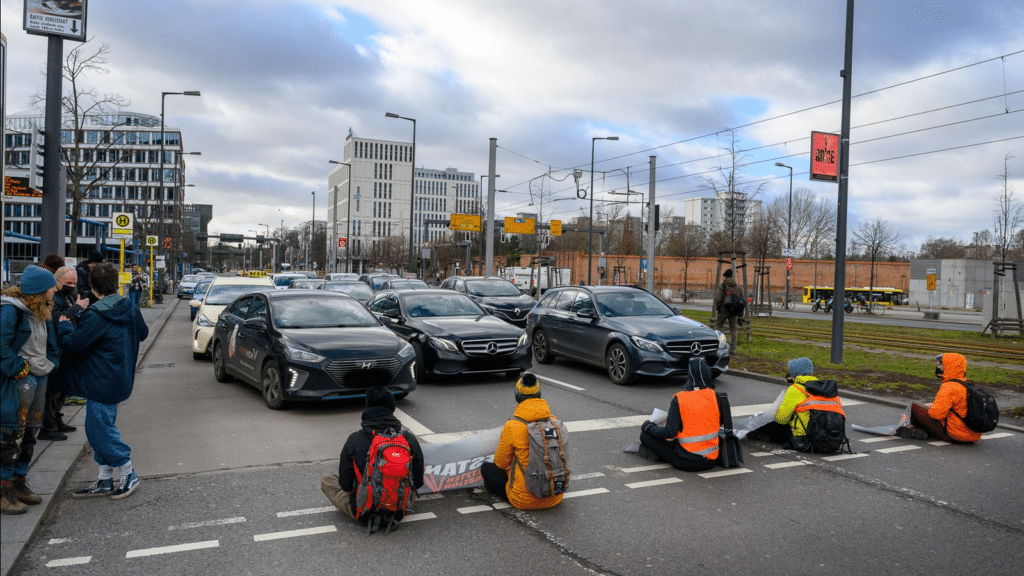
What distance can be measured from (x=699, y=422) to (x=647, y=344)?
5053mm

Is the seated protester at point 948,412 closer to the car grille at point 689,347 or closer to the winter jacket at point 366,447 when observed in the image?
the car grille at point 689,347

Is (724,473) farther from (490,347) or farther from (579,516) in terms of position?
(490,347)

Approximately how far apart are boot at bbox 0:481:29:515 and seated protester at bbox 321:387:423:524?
208 cm

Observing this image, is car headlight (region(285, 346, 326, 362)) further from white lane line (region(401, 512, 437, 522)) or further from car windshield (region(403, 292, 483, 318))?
white lane line (region(401, 512, 437, 522))

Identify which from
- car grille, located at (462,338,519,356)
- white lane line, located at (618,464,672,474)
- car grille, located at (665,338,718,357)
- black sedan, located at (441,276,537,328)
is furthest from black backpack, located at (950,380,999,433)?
black sedan, located at (441,276,537,328)

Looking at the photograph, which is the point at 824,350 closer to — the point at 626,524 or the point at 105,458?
the point at 626,524

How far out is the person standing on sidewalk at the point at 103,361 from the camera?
5.32 m


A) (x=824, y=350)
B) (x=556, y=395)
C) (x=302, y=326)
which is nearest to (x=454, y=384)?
(x=556, y=395)

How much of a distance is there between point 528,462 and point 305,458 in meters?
2.60

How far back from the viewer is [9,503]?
16.4 ft

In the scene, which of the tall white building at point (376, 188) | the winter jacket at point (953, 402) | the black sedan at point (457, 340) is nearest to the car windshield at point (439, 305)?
the black sedan at point (457, 340)

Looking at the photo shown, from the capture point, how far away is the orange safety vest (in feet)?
21.2

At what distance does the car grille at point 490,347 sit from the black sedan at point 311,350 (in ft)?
4.94

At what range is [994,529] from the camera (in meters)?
5.35
